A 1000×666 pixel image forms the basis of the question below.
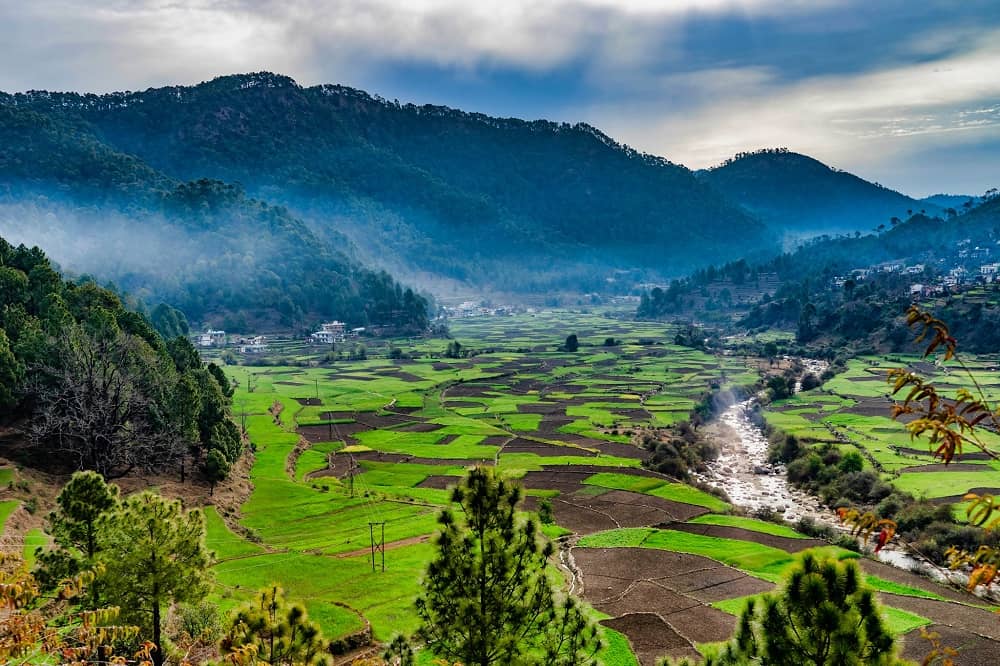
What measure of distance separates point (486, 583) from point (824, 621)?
5.90 meters

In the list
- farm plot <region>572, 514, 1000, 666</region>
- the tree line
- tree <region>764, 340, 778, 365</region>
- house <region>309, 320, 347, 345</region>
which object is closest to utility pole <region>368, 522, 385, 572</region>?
farm plot <region>572, 514, 1000, 666</region>

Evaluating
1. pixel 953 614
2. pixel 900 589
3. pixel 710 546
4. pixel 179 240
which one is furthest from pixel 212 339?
pixel 953 614

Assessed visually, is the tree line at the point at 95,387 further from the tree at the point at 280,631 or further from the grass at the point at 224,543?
the tree at the point at 280,631

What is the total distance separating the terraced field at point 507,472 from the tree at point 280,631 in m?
5.19

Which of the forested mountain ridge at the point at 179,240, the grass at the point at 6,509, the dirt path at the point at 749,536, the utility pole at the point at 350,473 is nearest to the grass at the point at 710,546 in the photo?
Result: the dirt path at the point at 749,536

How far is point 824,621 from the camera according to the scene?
11234mm

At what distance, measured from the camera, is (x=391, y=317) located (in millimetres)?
167000

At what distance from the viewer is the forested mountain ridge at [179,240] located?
510 ft

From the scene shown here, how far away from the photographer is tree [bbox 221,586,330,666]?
1307cm

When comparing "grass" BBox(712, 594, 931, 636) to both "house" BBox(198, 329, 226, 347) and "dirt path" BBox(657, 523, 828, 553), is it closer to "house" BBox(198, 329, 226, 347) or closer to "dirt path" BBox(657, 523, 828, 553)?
"dirt path" BBox(657, 523, 828, 553)

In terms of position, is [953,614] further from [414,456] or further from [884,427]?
[414,456]

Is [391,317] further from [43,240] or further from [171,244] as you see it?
[43,240]

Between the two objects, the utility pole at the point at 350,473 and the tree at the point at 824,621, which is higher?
the tree at the point at 824,621

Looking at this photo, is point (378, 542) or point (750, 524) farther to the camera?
point (750, 524)
